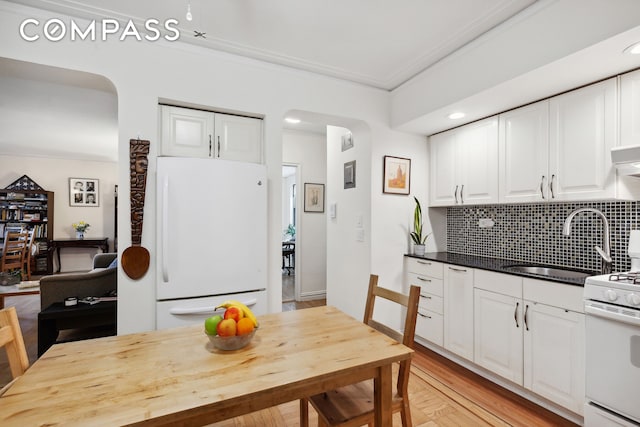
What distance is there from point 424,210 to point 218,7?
2.57 metres

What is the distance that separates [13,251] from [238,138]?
5.43m

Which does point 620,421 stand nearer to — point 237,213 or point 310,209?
point 237,213

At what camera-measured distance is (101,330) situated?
354 centimetres

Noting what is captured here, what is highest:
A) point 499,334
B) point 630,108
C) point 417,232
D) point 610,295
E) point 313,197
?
point 630,108

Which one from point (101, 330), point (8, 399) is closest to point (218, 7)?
point (8, 399)

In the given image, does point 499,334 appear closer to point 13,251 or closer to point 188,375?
point 188,375

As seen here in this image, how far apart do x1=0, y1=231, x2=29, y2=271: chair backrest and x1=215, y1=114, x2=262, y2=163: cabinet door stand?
524cm

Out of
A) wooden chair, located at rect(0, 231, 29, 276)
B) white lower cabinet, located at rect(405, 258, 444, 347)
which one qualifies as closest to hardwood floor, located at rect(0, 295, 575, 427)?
white lower cabinet, located at rect(405, 258, 444, 347)

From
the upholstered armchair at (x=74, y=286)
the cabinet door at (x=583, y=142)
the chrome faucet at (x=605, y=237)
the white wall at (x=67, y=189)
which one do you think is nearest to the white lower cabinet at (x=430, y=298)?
the chrome faucet at (x=605, y=237)

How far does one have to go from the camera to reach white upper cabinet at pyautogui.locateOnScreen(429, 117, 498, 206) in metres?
2.71

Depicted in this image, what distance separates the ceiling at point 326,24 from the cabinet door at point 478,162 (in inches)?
29.0

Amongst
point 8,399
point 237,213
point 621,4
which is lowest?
point 8,399

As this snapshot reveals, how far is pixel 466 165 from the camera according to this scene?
293 cm

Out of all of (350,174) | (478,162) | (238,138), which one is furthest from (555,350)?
(238,138)
